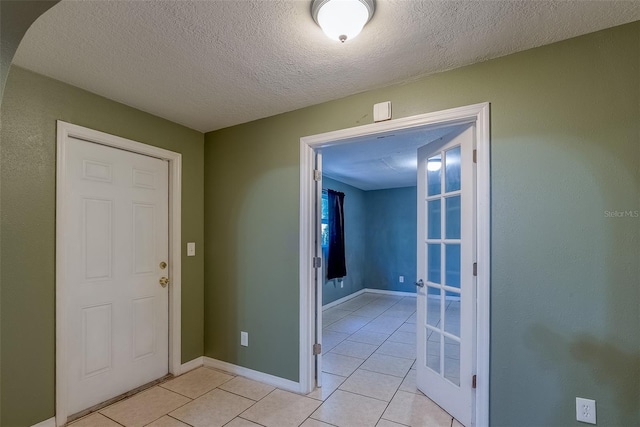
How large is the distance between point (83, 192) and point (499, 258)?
2.82m

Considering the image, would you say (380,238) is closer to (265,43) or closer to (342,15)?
(265,43)

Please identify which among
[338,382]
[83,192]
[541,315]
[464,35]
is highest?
[464,35]

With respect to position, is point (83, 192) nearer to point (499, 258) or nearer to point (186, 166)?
point (186, 166)

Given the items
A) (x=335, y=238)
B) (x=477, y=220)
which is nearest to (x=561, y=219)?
(x=477, y=220)

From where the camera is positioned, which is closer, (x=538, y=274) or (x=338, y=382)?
(x=538, y=274)

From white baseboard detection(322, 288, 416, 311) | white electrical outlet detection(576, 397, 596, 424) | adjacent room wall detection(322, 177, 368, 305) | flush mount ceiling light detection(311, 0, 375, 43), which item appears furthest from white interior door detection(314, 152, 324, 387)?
white baseboard detection(322, 288, 416, 311)

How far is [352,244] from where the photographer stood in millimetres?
6113

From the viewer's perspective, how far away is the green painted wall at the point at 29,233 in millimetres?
1804

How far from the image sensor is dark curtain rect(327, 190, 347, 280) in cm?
523

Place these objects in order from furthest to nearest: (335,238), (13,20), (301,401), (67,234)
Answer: (335,238) < (301,401) < (67,234) < (13,20)

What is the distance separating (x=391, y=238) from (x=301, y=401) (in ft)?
14.8

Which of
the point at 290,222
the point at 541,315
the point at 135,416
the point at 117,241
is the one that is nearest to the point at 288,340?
the point at 290,222

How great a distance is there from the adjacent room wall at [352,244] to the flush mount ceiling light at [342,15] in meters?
3.73

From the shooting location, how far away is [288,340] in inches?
99.7
